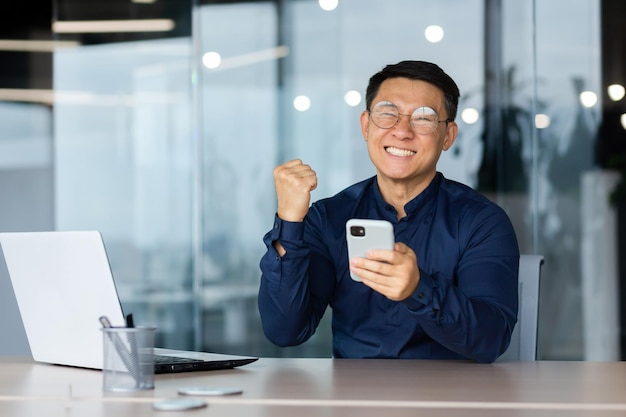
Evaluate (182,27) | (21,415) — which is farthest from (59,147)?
(21,415)

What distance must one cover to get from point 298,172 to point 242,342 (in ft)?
9.63

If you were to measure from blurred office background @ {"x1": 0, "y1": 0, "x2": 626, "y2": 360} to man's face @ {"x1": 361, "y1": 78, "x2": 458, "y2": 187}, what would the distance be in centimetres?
239

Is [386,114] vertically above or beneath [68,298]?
above

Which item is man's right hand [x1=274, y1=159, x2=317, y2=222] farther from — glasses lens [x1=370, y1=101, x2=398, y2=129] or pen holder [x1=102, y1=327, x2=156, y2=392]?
pen holder [x1=102, y1=327, x2=156, y2=392]

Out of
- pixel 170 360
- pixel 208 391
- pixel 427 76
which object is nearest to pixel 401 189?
pixel 427 76

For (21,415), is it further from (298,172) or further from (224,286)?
(224,286)

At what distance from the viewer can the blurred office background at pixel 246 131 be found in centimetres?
474

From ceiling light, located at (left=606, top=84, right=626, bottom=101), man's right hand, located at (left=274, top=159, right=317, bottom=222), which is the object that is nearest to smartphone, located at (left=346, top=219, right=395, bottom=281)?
man's right hand, located at (left=274, top=159, right=317, bottom=222)

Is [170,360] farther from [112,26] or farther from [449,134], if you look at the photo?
[112,26]

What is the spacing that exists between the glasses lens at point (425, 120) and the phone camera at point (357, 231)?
2.24ft

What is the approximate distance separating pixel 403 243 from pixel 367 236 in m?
0.40

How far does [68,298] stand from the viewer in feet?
5.87

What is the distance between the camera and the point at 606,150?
4.71m

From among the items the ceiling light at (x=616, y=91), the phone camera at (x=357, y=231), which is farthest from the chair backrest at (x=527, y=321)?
the ceiling light at (x=616, y=91)
